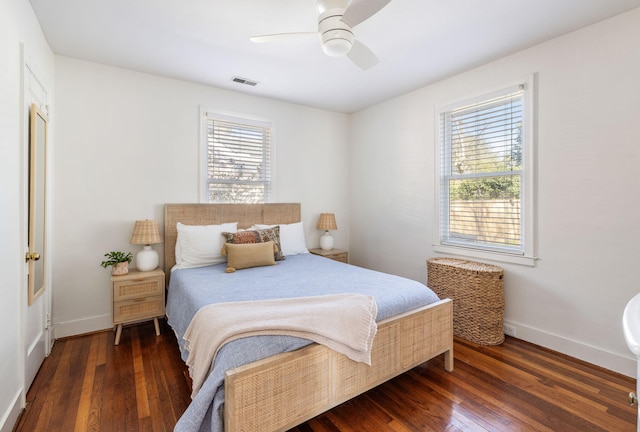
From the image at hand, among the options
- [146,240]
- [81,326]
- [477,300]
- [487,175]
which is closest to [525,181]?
[487,175]

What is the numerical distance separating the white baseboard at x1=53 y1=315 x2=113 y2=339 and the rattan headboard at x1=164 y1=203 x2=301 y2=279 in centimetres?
72

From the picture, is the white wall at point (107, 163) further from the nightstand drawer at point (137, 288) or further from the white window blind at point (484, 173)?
the white window blind at point (484, 173)

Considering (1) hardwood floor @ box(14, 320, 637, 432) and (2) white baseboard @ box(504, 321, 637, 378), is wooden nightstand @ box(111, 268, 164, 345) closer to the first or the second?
(1) hardwood floor @ box(14, 320, 637, 432)

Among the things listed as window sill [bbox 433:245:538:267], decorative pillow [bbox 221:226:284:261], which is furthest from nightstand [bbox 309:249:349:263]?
window sill [bbox 433:245:538:267]

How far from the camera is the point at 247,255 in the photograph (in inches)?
118

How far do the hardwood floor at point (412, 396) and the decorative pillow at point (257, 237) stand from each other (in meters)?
1.12

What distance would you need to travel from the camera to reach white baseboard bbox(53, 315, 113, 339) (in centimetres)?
286

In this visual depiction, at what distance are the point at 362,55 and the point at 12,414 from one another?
3066 mm

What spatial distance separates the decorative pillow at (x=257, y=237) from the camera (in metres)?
3.19

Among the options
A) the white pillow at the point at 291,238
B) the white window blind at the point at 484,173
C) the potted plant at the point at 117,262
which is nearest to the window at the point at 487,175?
the white window blind at the point at 484,173

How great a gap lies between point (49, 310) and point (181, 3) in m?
2.70

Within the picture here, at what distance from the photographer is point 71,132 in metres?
2.90

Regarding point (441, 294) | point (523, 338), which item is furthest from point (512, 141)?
point (523, 338)

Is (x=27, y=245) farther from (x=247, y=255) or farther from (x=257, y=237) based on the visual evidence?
(x=257, y=237)
